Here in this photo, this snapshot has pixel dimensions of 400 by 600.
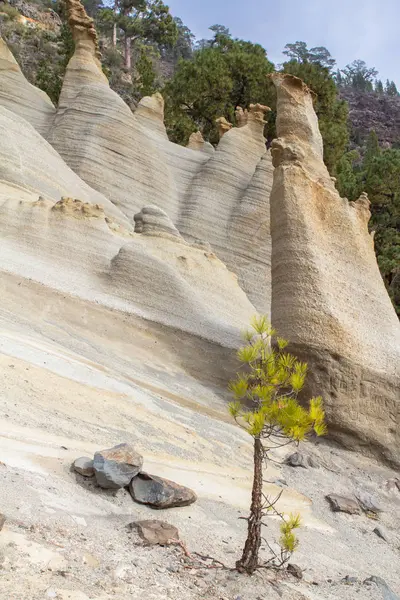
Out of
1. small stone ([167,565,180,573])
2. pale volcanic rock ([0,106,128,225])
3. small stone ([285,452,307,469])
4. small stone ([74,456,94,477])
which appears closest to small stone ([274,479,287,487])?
small stone ([285,452,307,469])

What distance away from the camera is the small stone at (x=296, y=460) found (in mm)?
7270

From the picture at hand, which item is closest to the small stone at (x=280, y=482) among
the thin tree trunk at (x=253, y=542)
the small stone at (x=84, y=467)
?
the small stone at (x=84, y=467)

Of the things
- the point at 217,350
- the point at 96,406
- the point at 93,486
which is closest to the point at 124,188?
the point at 217,350

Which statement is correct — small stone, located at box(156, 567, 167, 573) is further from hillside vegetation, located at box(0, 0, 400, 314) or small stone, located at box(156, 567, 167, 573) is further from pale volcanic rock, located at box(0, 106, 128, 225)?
hillside vegetation, located at box(0, 0, 400, 314)

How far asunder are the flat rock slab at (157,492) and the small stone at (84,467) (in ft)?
0.90

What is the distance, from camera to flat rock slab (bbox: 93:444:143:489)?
420 cm

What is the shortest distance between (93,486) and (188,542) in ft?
2.30

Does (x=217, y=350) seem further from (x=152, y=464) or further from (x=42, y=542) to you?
(x=42, y=542)

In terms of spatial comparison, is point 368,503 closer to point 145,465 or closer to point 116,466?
point 145,465

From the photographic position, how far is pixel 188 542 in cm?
400

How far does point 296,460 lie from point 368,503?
2.82ft

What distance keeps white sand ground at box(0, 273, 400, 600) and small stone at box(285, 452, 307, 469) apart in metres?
0.13

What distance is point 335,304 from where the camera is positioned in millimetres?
8758

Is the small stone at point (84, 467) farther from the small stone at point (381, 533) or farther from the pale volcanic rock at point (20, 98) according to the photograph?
the pale volcanic rock at point (20, 98)
